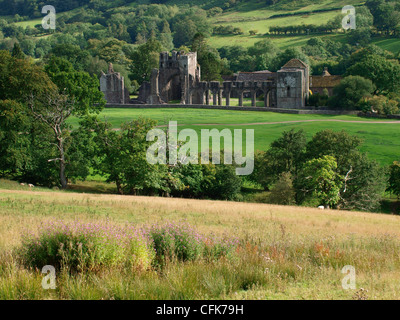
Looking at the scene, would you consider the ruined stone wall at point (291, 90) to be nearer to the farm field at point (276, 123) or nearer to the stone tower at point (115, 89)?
the farm field at point (276, 123)

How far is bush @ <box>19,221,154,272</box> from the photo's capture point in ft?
40.7

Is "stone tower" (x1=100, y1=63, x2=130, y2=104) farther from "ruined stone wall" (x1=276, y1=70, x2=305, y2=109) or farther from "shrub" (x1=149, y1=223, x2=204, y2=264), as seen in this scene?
"shrub" (x1=149, y1=223, x2=204, y2=264)

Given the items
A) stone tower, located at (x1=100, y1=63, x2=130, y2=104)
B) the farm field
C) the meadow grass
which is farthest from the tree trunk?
stone tower, located at (x1=100, y1=63, x2=130, y2=104)

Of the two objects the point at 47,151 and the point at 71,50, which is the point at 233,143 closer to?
the point at 47,151

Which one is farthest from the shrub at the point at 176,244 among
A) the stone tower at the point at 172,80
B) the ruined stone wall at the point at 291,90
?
the stone tower at the point at 172,80

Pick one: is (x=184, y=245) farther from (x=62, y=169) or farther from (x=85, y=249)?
(x=62, y=169)

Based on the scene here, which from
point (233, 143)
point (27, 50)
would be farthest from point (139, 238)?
point (27, 50)

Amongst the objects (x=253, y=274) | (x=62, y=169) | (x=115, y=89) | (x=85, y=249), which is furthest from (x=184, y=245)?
(x=115, y=89)

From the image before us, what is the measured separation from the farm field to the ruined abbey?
39.0ft

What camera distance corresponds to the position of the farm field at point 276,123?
193 ft

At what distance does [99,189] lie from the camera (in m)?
44.7

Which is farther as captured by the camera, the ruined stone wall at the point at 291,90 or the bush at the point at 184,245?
the ruined stone wall at the point at 291,90

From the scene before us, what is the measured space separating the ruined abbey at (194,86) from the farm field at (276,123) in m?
11.9
